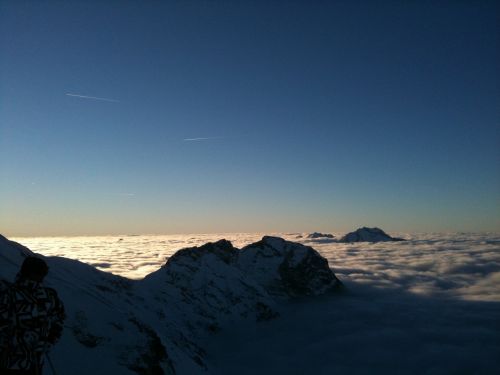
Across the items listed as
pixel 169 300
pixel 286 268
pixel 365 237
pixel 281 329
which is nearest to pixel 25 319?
pixel 169 300

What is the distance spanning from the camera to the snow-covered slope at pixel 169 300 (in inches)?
403

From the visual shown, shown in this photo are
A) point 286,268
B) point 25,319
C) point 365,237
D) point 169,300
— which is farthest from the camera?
point 365,237

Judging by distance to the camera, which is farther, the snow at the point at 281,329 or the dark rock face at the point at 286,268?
the dark rock face at the point at 286,268

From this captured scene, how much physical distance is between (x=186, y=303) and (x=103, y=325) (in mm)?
14520

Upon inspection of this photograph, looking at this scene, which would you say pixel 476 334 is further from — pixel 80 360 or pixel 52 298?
pixel 52 298

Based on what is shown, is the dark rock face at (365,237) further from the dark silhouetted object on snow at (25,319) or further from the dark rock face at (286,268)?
the dark silhouetted object on snow at (25,319)

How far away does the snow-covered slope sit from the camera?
10227 millimetres

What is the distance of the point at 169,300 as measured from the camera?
23.8 m

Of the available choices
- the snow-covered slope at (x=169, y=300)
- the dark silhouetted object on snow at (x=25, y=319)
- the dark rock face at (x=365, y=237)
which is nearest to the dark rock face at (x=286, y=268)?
the snow-covered slope at (x=169, y=300)

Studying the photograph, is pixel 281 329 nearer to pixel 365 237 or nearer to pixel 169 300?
pixel 169 300

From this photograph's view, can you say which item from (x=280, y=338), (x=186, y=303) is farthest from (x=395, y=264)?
(x=186, y=303)

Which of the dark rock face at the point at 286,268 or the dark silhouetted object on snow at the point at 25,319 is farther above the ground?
the dark silhouetted object on snow at the point at 25,319

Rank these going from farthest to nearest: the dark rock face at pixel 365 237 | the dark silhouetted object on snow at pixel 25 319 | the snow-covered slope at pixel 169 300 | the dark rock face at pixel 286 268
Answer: the dark rock face at pixel 365 237, the dark rock face at pixel 286 268, the snow-covered slope at pixel 169 300, the dark silhouetted object on snow at pixel 25 319

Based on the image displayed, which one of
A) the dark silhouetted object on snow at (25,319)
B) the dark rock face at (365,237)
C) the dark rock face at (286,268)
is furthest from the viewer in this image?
the dark rock face at (365,237)
